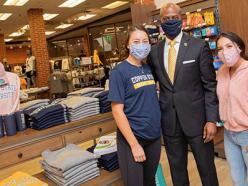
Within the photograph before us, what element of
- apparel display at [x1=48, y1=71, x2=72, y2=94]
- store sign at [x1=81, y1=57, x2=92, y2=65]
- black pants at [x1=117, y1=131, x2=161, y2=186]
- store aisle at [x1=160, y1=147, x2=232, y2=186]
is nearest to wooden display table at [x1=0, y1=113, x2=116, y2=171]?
black pants at [x1=117, y1=131, x2=161, y2=186]

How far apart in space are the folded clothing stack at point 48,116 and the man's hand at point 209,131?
3.57 ft

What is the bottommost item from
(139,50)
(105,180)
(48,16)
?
(105,180)

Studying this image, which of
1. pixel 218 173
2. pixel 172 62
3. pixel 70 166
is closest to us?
pixel 70 166

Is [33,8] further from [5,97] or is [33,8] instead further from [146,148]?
[146,148]

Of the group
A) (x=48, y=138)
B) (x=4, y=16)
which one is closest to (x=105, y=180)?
(x=48, y=138)

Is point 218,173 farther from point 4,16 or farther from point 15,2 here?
point 4,16

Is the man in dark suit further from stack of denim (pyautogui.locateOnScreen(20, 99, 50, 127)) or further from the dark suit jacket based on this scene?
stack of denim (pyautogui.locateOnScreen(20, 99, 50, 127))

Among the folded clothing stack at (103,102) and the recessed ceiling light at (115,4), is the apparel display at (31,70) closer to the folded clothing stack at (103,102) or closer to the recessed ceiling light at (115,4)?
the recessed ceiling light at (115,4)

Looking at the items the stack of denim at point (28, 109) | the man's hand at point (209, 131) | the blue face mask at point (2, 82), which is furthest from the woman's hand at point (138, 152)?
the blue face mask at point (2, 82)

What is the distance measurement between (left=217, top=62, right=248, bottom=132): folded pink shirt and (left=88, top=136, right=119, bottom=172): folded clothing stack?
34.2 inches

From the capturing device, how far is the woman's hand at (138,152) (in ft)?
5.79

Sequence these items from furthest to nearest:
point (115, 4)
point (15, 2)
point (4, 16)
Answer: point (115, 4) → point (4, 16) → point (15, 2)

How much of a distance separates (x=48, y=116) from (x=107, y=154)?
55cm

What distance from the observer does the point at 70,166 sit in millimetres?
1909
